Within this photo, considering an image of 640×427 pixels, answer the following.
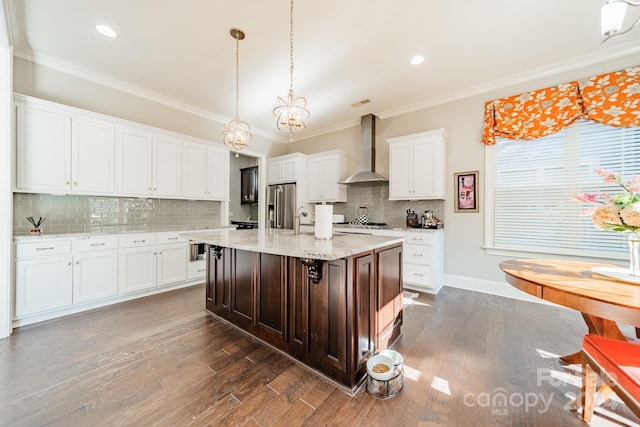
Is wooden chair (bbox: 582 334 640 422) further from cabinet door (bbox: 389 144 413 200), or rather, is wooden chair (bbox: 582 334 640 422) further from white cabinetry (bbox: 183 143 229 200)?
white cabinetry (bbox: 183 143 229 200)

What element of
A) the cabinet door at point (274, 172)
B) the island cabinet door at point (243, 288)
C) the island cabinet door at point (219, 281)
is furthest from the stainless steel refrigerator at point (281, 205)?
the island cabinet door at point (243, 288)

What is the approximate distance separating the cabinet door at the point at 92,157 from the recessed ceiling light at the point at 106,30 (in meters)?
1.09

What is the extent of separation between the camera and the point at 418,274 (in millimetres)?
3627

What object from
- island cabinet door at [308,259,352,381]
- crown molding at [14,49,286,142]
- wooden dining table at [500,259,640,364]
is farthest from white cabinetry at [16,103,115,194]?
wooden dining table at [500,259,640,364]

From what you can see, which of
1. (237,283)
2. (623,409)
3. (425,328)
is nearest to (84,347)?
(237,283)

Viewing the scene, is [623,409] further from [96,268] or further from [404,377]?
[96,268]

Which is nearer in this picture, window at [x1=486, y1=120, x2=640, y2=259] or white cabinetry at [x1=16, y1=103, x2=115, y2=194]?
white cabinetry at [x1=16, y1=103, x2=115, y2=194]

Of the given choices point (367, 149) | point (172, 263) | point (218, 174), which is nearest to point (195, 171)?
point (218, 174)

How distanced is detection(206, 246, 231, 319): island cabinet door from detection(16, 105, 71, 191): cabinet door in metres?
2.00

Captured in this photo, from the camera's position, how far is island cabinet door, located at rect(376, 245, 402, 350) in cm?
190

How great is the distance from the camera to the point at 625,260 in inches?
107

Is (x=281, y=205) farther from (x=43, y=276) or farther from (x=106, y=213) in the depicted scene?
(x=43, y=276)

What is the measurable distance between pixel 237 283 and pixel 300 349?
95cm

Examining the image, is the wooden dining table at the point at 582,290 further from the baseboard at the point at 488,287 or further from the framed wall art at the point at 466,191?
the framed wall art at the point at 466,191
